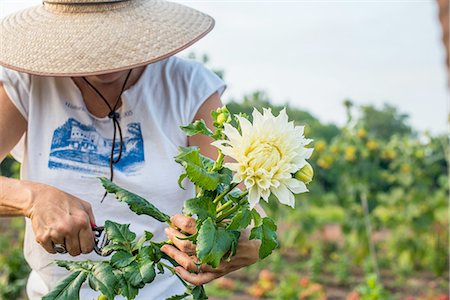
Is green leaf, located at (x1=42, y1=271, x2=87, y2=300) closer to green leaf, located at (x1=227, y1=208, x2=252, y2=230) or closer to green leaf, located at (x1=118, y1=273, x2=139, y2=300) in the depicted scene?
green leaf, located at (x1=118, y1=273, x2=139, y2=300)

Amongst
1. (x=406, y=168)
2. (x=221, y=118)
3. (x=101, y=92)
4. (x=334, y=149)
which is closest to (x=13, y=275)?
(x=334, y=149)

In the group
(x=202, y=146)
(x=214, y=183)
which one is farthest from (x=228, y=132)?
(x=202, y=146)

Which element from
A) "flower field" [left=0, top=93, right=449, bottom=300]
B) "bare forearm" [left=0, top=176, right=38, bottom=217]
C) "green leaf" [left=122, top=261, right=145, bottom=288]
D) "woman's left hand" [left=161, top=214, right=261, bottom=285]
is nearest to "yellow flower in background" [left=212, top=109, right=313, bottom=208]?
→ "woman's left hand" [left=161, top=214, right=261, bottom=285]

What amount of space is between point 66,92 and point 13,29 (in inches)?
8.3

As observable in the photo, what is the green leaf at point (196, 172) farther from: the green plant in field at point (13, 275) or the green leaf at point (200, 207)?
the green plant in field at point (13, 275)

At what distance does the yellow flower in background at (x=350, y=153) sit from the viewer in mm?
5660

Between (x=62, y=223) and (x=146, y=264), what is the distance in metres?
0.20

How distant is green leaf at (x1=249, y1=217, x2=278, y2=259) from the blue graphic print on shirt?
0.59 m

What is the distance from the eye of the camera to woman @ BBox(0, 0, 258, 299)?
1.82 m

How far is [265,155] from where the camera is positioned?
4.56ft

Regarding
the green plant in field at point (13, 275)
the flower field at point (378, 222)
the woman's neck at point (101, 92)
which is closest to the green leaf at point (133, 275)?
the woman's neck at point (101, 92)

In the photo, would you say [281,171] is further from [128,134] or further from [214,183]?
[128,134]

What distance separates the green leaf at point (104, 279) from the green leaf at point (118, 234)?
7 centimetres

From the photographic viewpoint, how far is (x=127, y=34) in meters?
1.82
